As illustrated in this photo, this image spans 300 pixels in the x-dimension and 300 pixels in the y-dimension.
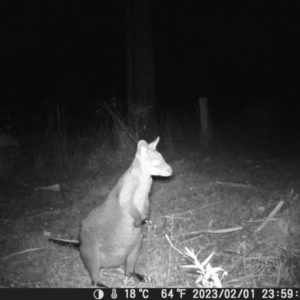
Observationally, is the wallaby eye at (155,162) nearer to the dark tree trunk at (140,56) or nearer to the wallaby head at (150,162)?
the wallaby head at (150,162)

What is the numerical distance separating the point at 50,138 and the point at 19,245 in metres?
4.35

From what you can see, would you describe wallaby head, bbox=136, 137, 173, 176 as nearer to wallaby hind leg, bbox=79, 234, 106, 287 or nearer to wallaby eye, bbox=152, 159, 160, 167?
wallaby eye, bbox=152, 159, 160, 167

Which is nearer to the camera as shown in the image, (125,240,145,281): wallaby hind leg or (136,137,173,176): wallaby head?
(136,137,173,176): wallaby head

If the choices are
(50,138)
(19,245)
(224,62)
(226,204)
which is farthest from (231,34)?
(19,245)

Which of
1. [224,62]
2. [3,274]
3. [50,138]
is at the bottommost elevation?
[3,274]

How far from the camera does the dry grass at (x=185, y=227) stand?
4582mm

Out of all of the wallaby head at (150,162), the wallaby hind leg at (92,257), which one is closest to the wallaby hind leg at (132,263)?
the wallaby hind leg at (92,257)

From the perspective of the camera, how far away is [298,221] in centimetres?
547

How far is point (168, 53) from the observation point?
20.4 meters

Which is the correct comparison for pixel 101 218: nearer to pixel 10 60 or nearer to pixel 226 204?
pixel 226 204

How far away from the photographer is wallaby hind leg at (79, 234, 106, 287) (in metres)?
4.30

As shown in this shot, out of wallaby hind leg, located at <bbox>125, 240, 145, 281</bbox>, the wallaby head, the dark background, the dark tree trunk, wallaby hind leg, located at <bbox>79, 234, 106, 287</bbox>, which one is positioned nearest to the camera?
wallaby hind leg, located at <bbox>79, 234, 106, 287</bbox>

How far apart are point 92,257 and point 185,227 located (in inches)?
73.9

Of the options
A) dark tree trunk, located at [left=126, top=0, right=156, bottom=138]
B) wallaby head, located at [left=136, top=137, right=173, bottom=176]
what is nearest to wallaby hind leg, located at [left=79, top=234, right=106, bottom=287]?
wallaby head, located at [left=136, top=137, right=173, bottom=176]
